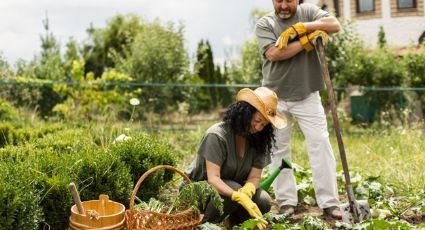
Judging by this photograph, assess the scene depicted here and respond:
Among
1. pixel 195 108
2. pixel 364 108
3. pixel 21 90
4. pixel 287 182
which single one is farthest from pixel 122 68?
pixel 287 182

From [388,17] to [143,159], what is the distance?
1504 centimetres

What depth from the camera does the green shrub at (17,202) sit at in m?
3.13

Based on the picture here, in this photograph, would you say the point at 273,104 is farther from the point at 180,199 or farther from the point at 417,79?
the point at 417,79

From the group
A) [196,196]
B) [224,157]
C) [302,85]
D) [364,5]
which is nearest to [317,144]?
[302,85]

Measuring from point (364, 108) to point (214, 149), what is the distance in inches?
404

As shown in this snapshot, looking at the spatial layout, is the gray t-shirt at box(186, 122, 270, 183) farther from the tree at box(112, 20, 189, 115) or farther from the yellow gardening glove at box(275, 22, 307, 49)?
the tree at box(112, 20, 189, 115)

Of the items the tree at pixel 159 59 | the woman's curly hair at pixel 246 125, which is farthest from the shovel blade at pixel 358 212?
the tree at pixel 159 59

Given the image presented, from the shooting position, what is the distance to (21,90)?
37.0 ft

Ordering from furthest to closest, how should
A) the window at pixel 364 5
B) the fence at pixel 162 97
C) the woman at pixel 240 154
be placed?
the window at pixel 364 5 < the fence at pixel 162 97 < the woman at pixel 240 154

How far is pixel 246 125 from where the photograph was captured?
3.72 metres

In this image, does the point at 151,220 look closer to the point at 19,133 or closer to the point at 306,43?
the point at 306,43

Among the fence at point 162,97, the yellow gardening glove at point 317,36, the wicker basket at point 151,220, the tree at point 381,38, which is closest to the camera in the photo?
the wicker basket at point 151,220

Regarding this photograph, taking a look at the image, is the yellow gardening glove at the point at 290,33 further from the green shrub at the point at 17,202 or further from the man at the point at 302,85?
the green shrub at the point at 17,202

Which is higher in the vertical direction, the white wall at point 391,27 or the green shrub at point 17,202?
the white wall at point 391,27
